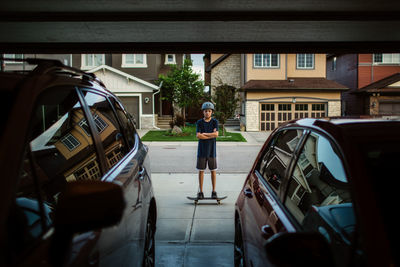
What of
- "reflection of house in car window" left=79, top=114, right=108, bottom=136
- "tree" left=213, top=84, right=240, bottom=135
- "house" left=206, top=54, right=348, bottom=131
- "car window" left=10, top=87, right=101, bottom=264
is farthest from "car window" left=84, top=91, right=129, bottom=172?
"house" left=206, top=54, right=348, bottom=131

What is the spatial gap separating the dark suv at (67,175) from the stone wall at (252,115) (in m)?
22.6

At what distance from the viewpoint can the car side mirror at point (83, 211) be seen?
1.26 metres

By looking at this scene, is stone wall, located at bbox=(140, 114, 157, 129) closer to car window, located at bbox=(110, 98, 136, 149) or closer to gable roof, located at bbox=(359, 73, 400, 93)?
gable roof, located at bbox=(359, 73, 400, 93)

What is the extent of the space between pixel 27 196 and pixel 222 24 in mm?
4599

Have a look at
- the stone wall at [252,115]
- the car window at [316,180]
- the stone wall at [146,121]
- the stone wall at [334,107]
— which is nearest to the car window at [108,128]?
the car window at [316,180]

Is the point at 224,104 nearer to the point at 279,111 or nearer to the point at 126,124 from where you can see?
the point at 279,111

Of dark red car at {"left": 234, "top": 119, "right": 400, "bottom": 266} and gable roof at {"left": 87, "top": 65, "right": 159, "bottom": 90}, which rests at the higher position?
gable roof at {"left": 87, "top": 65, "right": 159, "bottom": 90}

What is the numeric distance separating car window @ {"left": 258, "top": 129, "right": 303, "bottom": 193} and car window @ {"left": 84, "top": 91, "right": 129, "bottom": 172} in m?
1.26

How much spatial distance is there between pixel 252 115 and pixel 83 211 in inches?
981

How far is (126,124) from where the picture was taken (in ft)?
11.7

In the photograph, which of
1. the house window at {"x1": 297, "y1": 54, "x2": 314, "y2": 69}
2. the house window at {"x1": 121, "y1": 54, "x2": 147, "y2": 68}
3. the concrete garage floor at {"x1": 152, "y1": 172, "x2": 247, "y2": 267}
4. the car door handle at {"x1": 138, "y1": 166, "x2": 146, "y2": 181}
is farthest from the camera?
the house window at {"x1": 121, "y1": 54, "x2": 147, "y2": 68}

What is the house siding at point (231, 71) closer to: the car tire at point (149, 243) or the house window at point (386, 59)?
the house window at point (386, 59)

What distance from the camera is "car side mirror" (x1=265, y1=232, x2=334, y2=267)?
149 cm

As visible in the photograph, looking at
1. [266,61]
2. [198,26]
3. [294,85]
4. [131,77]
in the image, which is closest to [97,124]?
[198,26]
